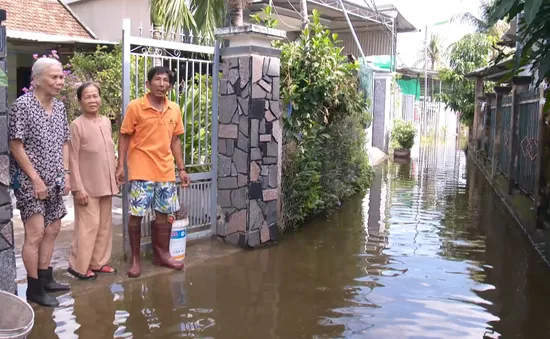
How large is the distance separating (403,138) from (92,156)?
13841 millimetres

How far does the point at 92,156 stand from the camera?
4.89 m

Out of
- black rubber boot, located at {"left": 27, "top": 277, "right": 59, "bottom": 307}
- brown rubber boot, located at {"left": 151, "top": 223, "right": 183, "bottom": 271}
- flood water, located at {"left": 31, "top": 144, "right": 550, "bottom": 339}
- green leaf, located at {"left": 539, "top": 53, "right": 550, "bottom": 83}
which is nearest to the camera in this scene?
green leaf, located at {"left": 539, "top": 53, "right": 550, "bottom": 83}

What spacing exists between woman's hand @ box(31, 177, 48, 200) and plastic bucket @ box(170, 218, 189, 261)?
164 cm

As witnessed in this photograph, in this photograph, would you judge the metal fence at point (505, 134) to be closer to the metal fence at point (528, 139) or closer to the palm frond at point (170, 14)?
the metal fence at point (528, 139)

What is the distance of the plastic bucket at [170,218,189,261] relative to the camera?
5.52m

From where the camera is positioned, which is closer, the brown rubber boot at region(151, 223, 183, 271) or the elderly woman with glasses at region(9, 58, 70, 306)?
the elderly woman with glasses at region(9, 58, 70, 306)

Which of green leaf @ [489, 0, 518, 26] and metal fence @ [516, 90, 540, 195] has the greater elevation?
green leaf @ [489, 0, 518, 26]

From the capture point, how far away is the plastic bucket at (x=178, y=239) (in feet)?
18.1

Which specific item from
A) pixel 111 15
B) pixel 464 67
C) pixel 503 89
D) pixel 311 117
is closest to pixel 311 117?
pixel 311 117

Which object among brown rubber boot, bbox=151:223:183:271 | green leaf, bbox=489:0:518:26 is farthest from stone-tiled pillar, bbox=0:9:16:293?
green leaf, bbox=489:0:518:26

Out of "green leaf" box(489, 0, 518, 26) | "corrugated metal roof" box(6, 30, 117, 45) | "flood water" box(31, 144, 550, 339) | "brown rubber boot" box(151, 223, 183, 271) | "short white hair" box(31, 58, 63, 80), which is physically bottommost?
"flood water" box(31, 144, 550, 339)

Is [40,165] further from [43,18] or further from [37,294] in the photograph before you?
[43,18]

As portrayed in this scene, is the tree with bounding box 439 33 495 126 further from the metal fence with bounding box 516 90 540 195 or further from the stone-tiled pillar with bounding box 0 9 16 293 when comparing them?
the stone-tiled pillar with bounding box 0 9 16 293

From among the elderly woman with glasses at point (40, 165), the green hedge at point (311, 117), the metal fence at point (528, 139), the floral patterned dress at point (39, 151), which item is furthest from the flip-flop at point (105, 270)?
the metal fence at point (528, 139)
